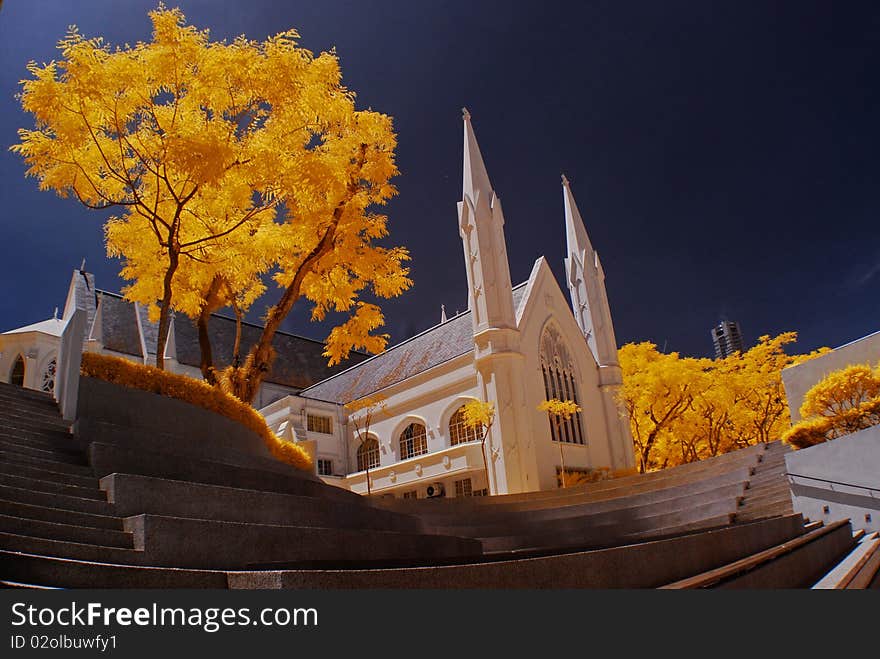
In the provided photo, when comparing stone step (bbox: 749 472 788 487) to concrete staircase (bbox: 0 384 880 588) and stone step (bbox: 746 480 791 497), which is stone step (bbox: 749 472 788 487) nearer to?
stone step (bbox: 746 480 791 497)

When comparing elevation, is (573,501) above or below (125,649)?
above

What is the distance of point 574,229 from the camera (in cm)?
3853

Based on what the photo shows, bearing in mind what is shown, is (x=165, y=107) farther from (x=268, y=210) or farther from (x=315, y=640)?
(x=315, y=640)

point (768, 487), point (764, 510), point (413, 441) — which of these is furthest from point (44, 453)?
point (413, 441)

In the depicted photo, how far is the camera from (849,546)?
8992mm

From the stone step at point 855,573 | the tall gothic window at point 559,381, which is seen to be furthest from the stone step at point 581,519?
the tall gothic window at point 559,381

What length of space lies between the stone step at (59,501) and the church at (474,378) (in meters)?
19.6

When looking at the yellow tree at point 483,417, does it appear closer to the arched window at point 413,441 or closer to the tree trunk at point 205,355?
the arched window at point 413,441

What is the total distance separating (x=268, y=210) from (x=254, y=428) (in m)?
4.92

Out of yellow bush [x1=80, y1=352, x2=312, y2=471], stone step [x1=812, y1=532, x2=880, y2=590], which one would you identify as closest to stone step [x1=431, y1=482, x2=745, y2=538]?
stone step [x1=812, y1=532, x2=880, y2=590]

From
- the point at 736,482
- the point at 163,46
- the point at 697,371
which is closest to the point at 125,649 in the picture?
the point at 163,46

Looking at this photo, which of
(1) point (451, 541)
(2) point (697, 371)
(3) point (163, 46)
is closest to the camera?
(1) point (451, 541)

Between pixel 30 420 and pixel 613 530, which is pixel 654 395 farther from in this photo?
pixel 30 420

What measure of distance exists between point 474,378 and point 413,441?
5124mm
